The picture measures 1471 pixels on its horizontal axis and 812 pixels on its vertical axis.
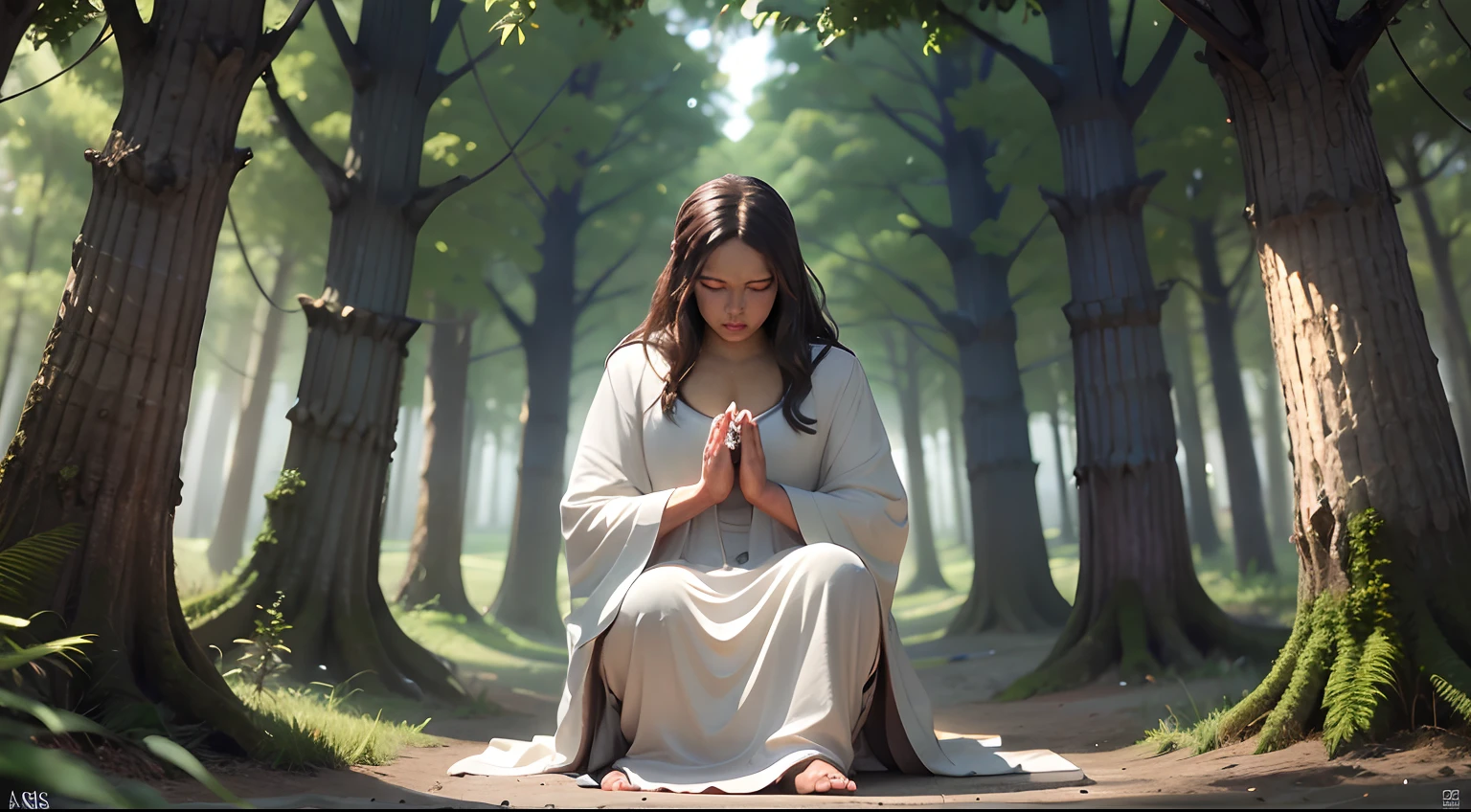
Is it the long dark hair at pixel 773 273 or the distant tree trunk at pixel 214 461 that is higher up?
the distant tree trunk at pixel 214 461

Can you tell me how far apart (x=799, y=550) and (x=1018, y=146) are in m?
8.99

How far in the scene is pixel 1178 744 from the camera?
175 inches

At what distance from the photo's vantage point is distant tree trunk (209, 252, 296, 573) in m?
15.1

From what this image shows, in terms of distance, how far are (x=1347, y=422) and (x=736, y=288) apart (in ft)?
7.53

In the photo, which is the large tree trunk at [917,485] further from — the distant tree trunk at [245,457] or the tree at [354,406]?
the tree at [354,406]

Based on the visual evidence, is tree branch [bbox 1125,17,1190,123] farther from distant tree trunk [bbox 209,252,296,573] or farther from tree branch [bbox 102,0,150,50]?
distant tree trunk [bbox 209,252,296,573]

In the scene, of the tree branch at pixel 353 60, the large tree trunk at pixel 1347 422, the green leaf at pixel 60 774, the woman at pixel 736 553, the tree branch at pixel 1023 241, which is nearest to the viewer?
the green leaf at pixel 60 774

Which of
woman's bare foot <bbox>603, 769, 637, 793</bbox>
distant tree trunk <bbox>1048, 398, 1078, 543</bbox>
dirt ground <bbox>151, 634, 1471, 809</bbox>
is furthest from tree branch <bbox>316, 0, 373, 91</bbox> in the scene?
distant tree trunk <bbox>1048, 398, 1078, 543</bbox>

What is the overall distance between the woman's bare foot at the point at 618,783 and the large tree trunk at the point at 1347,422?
2.28 meters

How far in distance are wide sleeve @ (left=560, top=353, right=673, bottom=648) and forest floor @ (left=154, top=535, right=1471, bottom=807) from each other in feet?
1.98

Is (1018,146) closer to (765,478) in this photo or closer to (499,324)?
(765,478)

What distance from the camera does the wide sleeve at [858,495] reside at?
135 inches

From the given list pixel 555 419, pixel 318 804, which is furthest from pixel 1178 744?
pixel 555 419

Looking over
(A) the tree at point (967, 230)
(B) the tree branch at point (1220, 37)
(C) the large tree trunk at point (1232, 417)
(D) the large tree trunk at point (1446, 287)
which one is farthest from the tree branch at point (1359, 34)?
(D) the large tree trunk at point (1446, 287)
